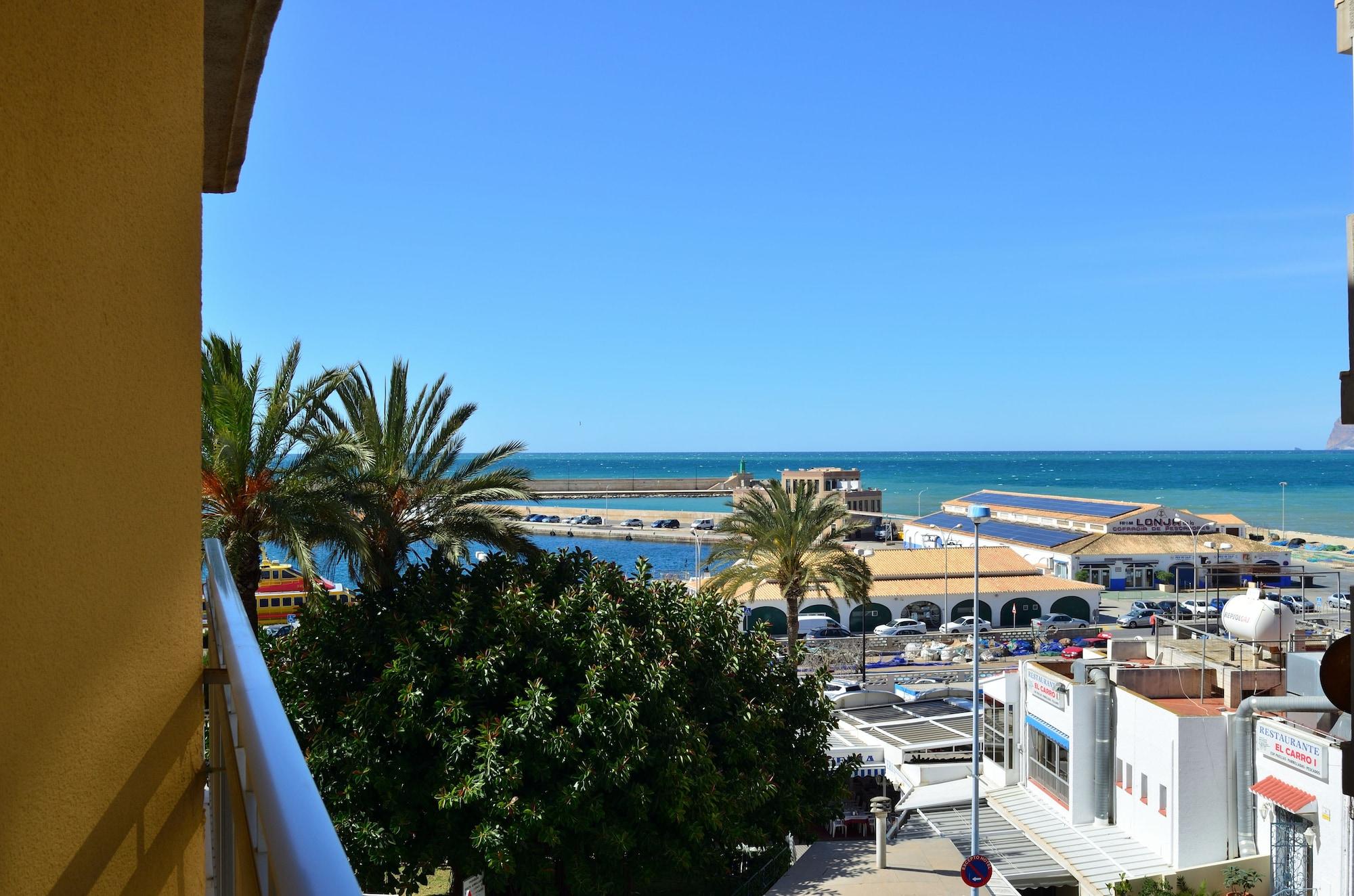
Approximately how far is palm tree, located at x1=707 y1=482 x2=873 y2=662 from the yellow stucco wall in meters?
26.7

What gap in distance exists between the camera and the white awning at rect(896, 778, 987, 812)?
22344 millimetres

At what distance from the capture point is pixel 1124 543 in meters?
62.4

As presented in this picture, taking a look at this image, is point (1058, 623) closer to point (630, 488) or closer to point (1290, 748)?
point (1290, 748)

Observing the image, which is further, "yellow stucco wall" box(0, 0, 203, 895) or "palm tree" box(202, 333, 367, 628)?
"palm tree" box(202, 333, 367, 628)

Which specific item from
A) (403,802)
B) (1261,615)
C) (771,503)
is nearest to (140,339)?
(403,802)

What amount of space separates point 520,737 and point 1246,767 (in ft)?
41.7

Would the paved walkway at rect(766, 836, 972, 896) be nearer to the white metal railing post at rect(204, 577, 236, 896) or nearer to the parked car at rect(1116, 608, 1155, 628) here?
the white metal railing post at rect(204, 577, 236, 896)

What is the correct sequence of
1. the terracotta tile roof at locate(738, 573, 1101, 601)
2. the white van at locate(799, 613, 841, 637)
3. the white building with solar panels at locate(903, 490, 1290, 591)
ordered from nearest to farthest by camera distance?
the white van at locate(799, 613, 841, 637), the terracotta tile roof at locate(738, 573, 1101, 601), the white building with solar panels at locate(903, 490, 1290, 591)

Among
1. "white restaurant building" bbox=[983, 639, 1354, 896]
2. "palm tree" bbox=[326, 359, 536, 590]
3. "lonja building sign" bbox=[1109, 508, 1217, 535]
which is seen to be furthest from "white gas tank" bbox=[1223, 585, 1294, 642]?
"lonja building sign" bbox=[1109, 508, 1217, 535]

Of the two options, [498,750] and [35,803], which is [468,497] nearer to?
[498,750]

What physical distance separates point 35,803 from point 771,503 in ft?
96.4

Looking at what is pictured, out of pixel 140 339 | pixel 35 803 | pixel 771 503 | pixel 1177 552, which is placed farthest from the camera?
pixel 1177 552

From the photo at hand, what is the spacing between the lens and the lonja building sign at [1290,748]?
15.7 m

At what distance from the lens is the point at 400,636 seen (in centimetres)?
1419
